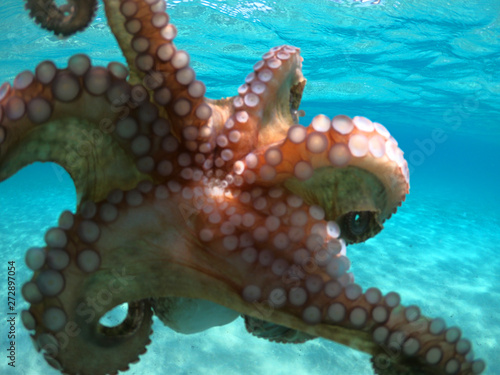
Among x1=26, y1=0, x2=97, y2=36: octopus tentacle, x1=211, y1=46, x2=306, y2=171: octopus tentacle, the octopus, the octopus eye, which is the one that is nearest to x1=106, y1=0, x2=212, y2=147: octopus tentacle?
the octopus

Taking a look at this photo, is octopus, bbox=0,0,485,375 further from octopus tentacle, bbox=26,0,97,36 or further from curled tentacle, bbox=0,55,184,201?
octopus tentacle, bbox=26,0,97,36

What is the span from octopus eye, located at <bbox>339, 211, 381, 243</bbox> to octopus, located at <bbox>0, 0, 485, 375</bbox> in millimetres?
168

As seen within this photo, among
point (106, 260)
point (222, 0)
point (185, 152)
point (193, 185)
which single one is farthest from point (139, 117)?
point (222, 0)

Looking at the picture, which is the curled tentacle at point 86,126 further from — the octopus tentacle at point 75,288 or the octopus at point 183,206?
the octopus tentacle at point 75,288

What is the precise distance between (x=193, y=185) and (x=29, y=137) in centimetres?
58

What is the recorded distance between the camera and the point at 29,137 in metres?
1.26

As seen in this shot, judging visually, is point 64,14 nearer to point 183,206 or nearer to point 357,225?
point 183,206

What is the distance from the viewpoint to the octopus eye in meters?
1.69

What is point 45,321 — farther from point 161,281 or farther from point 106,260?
point 161,281

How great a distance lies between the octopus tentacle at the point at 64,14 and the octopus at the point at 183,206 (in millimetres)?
242

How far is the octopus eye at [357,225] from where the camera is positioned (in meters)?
1.69

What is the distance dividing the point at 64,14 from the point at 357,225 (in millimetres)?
1618

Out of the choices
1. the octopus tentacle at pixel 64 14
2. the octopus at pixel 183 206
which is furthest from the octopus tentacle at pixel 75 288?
the octopus tentacle at pixel 64 14

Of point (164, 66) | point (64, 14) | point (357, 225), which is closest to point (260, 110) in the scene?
point (164, 66)
